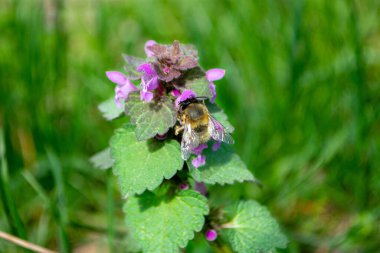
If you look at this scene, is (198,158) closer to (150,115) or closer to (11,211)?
(150,115)

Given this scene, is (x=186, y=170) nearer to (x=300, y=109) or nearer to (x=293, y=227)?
(x=293, y=227)

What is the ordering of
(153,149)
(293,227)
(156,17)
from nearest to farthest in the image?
1. (153,149)
2. (293,227)
3. (156,17)

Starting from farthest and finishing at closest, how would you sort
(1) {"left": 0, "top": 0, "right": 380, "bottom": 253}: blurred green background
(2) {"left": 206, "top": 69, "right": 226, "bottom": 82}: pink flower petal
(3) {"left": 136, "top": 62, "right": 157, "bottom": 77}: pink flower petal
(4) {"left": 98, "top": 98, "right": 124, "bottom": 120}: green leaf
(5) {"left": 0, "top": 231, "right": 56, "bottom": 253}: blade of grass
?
(1) {"left": 0, "top": 0, "right": 380, "bottom": 253}: blurred green background
(5) {"left": 0, "top": 231, "right": 56, "bottom": 253}: blade of grass
(4) {"left": 98, "top": 98, "right": 124, "bottom": 120}: green leaf
(2) {"left": 206, "top": 69, "right": 226, "bottom": 82}: pink flower petal
(3) {"left": 136, "top": 62, "right": 157, "bottom": 77}: pink flower petal

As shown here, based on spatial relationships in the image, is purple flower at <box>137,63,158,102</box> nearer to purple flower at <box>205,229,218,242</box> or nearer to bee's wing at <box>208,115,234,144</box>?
bee's wing at <box>208,115,234,144</box>

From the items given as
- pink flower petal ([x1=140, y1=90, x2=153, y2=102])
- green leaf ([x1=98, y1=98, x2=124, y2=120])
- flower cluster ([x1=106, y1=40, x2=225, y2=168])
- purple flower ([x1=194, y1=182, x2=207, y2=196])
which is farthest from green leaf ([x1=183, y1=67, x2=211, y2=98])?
purple flower ([x1=194, y1=182, x2=207, y2=196])

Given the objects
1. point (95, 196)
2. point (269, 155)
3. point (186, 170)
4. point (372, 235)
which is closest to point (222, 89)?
point (269, 155)

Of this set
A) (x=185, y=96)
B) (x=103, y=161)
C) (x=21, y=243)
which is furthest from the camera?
(x=21, y=243)

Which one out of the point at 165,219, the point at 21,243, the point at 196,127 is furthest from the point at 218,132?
the point at 21,243
